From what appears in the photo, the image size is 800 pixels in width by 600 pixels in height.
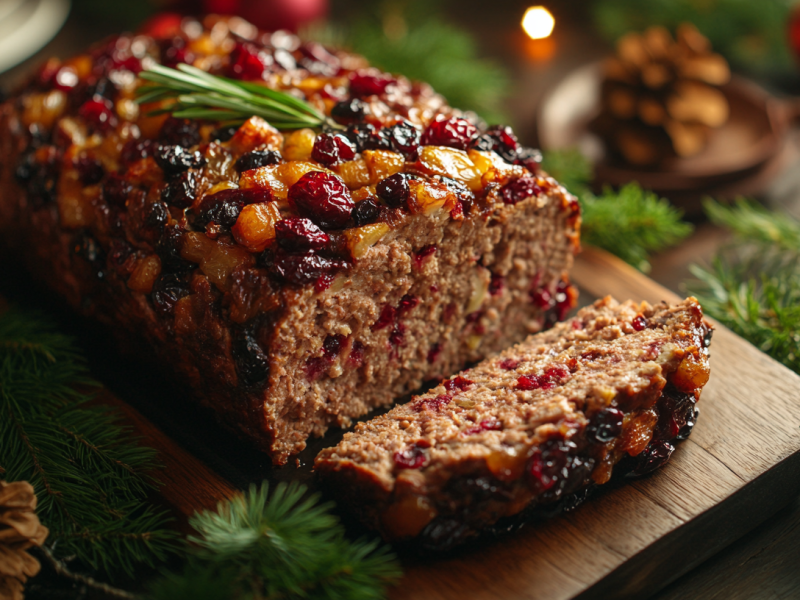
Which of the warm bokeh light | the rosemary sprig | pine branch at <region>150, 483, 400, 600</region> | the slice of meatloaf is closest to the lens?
pine branch at <region>150, 483, 400, 600</region>

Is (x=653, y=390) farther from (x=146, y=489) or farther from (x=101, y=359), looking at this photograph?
(x=101, y=359)

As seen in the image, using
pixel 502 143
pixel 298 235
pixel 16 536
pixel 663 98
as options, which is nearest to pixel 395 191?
pixel 298 235

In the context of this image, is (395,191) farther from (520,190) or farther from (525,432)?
(525,432)

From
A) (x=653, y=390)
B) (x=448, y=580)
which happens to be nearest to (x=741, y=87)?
(x=653, y=390)

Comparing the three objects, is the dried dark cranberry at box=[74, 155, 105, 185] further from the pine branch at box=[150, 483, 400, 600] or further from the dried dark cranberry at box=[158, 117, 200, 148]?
the pine branch at box=[150, 483, 400, 600]

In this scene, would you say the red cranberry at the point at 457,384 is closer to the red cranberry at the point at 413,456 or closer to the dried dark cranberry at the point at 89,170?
the red cranberry at the point at 413,456

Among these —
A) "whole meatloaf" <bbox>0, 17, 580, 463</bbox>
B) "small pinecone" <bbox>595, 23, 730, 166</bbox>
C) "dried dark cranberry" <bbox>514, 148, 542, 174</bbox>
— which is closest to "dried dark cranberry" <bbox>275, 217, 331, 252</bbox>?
"whole meatloaf" <bbox>0, 17, 580, 463</bbox>

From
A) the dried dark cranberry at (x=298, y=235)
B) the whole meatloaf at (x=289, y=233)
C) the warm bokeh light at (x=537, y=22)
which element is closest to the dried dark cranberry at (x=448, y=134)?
the whole meatloaf at (x=289, y=233)

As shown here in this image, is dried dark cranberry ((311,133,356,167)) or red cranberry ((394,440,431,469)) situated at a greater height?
dried dark cranberry ((311,133,356,167))
